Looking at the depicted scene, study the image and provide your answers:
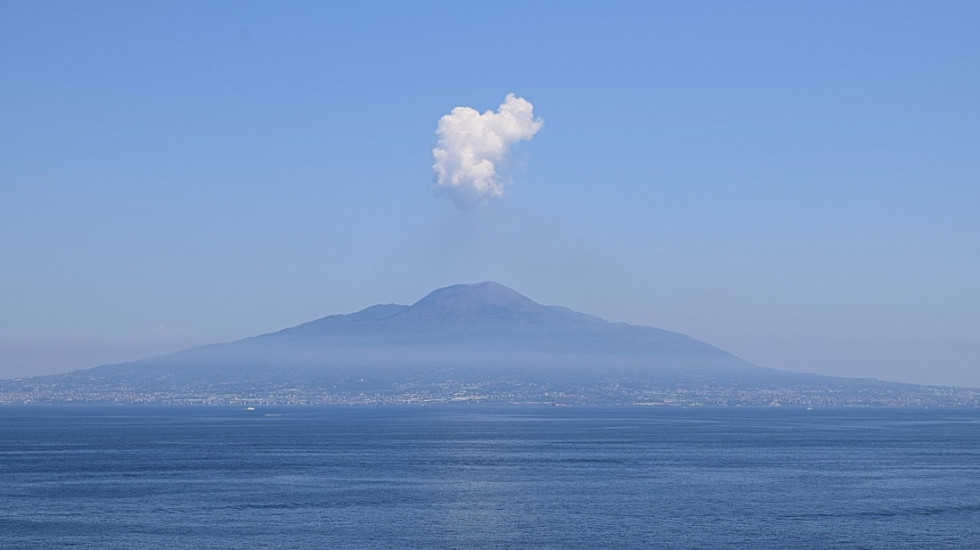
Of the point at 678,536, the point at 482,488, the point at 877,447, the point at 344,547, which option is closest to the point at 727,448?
the point at 877,447

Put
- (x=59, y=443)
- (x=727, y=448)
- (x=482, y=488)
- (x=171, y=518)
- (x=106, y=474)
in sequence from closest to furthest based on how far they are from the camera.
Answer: (x=171, y=518) < (x=482, y=488) < (x=106, y=474) < (x=727, y=448) < (x=59, y=443)

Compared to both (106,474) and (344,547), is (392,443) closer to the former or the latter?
(106,474)

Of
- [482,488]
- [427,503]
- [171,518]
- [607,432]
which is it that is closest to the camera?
[171,518]

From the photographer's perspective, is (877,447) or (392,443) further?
(392,443)

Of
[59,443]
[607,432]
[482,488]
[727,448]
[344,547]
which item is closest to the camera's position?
[344,547]

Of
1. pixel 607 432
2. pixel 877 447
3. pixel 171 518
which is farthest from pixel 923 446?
pixel 171 518

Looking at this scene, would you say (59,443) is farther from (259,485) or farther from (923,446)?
(923,446)
